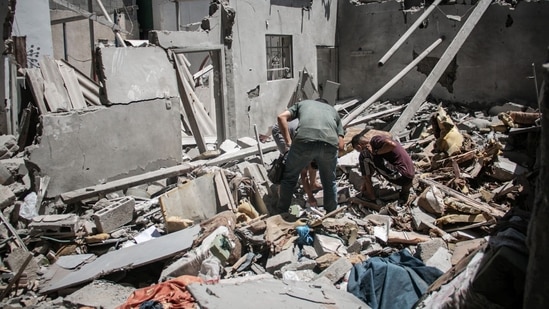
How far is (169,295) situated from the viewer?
395 cm

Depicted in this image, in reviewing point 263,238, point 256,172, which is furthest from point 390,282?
point 256,172

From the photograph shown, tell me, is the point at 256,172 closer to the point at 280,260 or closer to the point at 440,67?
the point at 280,260

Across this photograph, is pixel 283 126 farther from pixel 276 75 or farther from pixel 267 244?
pixel 276 75

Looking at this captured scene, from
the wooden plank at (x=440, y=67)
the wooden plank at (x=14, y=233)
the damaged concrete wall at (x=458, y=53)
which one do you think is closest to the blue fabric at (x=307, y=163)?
the wooden plank at (x=14, y=233)

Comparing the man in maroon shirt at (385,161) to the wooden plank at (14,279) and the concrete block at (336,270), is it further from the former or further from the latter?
the wooden plank at (14,279)

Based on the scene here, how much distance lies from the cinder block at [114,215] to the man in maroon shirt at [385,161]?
339cm

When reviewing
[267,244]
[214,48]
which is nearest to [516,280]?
[267,244]

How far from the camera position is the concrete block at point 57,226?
5.54 metres

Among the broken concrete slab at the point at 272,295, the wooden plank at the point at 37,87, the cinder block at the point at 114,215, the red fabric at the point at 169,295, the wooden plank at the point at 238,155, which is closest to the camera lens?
the broken concrete slab at the point at 272,295

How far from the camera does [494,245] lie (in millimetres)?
2754

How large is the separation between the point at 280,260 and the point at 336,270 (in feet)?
2.20

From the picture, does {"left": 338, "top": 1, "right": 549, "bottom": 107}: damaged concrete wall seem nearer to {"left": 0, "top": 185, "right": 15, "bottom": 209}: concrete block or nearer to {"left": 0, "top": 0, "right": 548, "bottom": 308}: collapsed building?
{"left": 0, "top": 0, "right": 548, "bottom": 308}: collapsed building

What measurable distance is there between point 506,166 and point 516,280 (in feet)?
16.0

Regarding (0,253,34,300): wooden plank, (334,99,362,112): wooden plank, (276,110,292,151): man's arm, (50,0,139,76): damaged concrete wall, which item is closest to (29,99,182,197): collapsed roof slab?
(0,253,34,300): wooden plank
